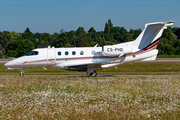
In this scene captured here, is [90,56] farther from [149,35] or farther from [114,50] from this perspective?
[149,35]

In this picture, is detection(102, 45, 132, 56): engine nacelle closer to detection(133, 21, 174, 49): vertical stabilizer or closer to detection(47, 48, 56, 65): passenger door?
detection(133, 21, 174, 49): vertical stabilizer

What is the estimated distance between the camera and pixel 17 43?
Answer: 419 ft

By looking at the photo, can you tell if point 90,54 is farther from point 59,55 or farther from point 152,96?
point 152,96

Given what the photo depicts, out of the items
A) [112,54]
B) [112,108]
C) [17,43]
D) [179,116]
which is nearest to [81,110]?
[112,108]

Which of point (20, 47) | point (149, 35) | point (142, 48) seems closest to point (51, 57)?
point (142, 48)

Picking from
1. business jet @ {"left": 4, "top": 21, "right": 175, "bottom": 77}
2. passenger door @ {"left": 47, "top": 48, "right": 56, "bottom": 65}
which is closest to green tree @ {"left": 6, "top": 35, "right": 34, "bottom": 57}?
business jet @ {"left": 4, "top": 21, "right": 175, "bottom": 77}

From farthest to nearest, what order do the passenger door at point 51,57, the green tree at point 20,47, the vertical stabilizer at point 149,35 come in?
the green tree at point 20,47
the passenger door at point 51,57
the vertical stabilizer at point 149,35

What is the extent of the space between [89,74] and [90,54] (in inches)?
81.0

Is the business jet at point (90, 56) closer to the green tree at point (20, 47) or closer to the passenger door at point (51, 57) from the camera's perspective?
the passenger door at point (51, 57)

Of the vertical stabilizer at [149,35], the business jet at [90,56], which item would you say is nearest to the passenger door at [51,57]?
the business jet at [90,56]

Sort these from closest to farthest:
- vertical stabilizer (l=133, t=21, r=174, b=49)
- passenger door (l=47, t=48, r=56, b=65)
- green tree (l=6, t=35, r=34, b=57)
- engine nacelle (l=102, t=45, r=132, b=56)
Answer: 1. engine nacelle (l=102, t=45, r=132, b=56)
2. vertical stabilizer (l=133, t=21, r=174, b=49)
3. passenger door (l=47, t=48, r=56, b=65)
4. green tree (l=6, t=35, r=34, b=57)

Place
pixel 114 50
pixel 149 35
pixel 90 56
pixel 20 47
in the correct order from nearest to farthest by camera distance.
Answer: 1. pixel 114 50
2. pixel 90 56
3. pixel 149 35
4. pixel 20 47

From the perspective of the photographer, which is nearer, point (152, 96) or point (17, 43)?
point (152, 96)

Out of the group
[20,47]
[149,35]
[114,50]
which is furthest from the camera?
[20,47]
